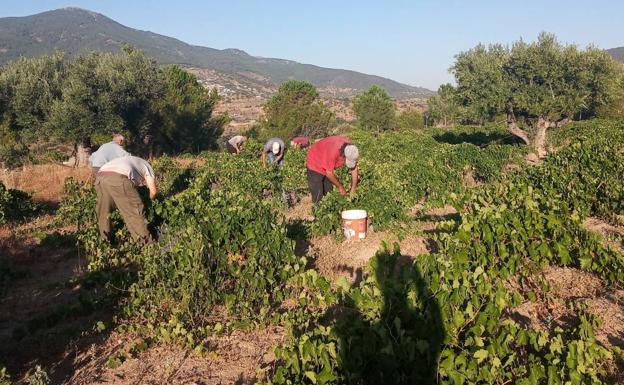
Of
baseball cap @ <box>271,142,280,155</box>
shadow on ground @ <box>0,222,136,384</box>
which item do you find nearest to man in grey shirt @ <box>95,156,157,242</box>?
shadow on ground @ <box>0,222,136,384</box>

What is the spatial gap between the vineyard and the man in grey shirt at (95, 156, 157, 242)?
8.0 inches

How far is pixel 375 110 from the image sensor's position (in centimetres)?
4897

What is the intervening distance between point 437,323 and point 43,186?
13.8 meters

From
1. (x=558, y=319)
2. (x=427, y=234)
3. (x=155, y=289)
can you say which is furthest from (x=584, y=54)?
(x=155, y=289)

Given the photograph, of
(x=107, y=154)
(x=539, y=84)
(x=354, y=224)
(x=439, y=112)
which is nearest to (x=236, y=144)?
(x=107, y=154)

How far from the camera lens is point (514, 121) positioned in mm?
22703

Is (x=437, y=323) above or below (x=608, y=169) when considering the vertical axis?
below

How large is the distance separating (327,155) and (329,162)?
12cm

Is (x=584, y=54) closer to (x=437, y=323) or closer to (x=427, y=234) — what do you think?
(x=427, y=234)

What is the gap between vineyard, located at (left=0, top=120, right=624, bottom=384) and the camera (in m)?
2.45

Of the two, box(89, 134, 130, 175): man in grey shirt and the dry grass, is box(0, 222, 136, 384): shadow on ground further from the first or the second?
the dry grass

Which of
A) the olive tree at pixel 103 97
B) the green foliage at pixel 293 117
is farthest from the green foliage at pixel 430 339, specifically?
the green foliage at pixel 293 117

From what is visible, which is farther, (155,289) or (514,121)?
(514,121)

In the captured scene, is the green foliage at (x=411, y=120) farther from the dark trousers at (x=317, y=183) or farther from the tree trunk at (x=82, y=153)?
the dark trousers at (x=317, y=183)
